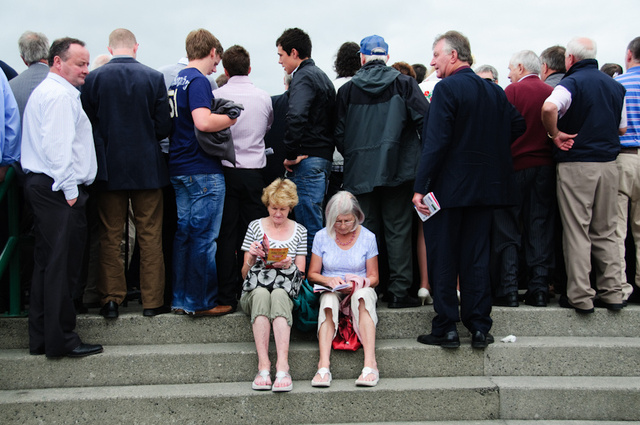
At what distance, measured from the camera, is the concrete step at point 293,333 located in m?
4.16

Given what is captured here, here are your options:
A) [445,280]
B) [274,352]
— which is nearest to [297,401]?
[274,352]

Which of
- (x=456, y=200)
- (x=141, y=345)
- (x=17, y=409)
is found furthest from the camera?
(x=141, y=345)

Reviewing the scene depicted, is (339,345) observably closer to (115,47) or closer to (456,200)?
(456,200)

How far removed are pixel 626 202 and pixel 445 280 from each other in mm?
1725

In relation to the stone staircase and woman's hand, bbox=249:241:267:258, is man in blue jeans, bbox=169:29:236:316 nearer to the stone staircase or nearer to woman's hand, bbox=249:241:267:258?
the stone staircase

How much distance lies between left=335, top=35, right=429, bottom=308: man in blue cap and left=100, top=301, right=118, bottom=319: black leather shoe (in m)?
1.87

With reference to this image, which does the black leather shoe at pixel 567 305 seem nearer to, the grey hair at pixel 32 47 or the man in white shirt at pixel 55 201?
the man in white shirt at pixel 55 201

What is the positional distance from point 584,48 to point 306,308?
9.29ft

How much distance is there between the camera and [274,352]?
3896mm

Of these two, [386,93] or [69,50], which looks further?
A: [386,93]

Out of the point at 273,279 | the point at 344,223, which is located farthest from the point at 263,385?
the point at 344,223

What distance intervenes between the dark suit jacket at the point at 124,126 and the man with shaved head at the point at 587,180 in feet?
9.11

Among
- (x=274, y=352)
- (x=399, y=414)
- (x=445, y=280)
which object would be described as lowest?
(x=399, y=414)

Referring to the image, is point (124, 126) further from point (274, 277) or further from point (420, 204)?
point (420, 204)
